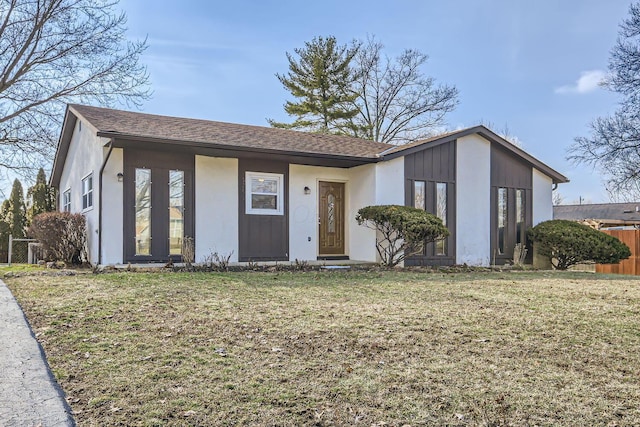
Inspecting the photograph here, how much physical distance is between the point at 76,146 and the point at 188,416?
1259 cm

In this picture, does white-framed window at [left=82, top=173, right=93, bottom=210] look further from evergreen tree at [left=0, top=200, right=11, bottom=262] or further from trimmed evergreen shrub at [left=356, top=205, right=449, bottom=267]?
evergreen tree at [left=0, top=200, right=11, bottom=262]

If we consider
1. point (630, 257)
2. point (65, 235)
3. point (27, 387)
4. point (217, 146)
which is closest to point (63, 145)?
point (65, 235)

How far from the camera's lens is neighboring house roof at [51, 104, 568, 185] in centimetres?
979

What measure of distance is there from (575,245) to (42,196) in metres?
17.9

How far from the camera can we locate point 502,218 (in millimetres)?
13703

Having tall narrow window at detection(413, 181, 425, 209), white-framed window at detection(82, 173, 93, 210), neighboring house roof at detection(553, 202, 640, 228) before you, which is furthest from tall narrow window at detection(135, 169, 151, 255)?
neighboring house roof at detection(553, 202, 640, 228)

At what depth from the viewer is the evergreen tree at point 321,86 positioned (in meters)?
26.9

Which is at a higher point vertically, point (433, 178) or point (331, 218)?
point (433, 178)

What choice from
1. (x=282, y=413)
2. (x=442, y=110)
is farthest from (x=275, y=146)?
(x=442, y=110)

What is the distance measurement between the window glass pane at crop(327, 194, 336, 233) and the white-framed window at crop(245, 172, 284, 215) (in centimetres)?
151

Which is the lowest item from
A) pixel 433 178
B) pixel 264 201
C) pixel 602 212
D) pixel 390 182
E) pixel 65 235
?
pixel 65 235

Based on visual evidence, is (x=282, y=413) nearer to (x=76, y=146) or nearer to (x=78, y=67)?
(x=76, y=146)

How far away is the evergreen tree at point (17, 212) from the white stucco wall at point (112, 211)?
10.8 metres

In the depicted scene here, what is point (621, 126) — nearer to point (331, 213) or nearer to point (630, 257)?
point (630, 257)
